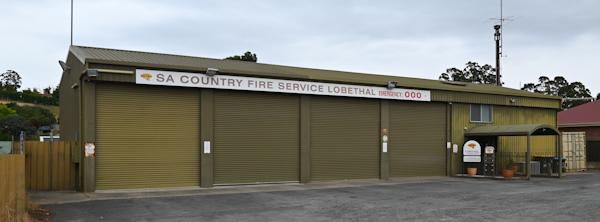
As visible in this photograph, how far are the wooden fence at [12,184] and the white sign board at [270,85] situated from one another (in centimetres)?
724

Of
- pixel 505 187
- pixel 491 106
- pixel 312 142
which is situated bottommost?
pixel 505 187

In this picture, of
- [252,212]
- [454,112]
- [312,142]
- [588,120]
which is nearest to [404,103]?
[454,112]

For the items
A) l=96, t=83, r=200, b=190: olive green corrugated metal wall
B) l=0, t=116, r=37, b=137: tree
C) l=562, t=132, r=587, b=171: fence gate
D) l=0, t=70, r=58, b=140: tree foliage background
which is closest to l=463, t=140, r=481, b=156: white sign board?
l=562, t=132, r=587, b=171: fence gate

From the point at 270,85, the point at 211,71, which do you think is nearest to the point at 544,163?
the point at 270,85

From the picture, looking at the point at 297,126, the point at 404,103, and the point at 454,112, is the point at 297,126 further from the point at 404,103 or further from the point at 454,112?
the point at 454,112

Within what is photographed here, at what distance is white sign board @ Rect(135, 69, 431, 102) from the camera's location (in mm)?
17500

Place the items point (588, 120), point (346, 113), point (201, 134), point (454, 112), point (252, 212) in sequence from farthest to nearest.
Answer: point (588, 120), point (454, 112), point (346, 113), point (201, 134), point (252, 212)

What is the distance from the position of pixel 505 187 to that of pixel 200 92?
1167 centimetres

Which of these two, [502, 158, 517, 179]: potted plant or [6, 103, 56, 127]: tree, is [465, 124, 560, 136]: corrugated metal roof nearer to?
[502, 158, 517, 179]: potted plant

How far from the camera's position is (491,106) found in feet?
87.4

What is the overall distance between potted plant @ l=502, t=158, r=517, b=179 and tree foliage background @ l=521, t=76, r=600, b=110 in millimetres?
57796

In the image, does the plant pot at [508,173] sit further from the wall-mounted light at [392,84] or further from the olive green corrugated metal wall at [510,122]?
the wall-mounted light at [392,84]

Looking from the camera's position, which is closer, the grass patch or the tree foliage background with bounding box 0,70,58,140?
the grass patch

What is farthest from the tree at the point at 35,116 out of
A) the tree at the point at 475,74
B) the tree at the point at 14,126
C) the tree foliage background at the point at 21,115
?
the tree at the point at 475,74
